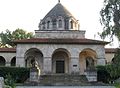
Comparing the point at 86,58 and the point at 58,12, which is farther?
Result: the point at 58,12

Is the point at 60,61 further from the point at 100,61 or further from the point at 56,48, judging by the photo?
the point at 100,61

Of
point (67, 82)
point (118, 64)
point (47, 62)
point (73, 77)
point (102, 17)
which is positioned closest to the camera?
point (118, 64)

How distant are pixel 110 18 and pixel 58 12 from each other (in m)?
23.3

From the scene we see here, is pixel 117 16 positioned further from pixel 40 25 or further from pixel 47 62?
pixel 40 25

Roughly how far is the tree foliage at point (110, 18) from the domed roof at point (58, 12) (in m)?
21.8

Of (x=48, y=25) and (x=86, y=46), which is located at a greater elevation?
(x=48, y=25)

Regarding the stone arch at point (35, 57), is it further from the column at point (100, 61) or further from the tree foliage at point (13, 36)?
the tree foliage at point (13, 36)

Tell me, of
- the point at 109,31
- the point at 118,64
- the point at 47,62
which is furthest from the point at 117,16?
the point at 47,62

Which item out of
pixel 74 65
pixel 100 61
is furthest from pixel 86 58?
pixel 74 65

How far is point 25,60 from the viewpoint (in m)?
37.8

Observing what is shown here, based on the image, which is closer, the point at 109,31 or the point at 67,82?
the point at 109,31

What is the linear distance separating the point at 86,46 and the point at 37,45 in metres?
5.81

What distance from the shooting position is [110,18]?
1998 cm

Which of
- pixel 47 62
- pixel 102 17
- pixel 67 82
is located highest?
pixel 102 17
